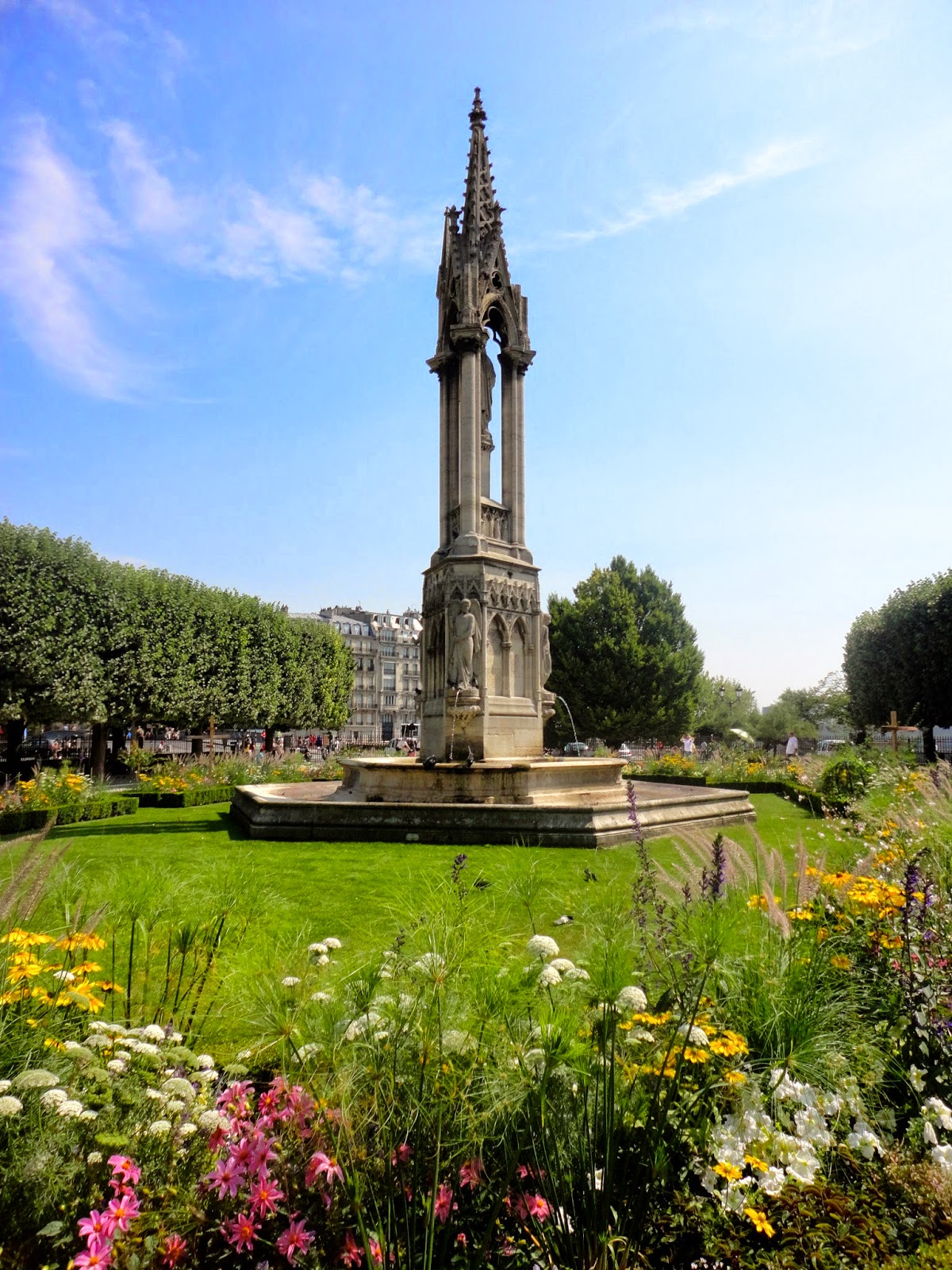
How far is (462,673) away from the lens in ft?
43.7

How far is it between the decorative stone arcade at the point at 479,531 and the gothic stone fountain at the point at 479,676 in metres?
0.03

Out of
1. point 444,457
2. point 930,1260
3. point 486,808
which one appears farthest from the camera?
point 444,457

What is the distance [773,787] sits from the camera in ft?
70.3

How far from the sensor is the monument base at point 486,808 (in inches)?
406

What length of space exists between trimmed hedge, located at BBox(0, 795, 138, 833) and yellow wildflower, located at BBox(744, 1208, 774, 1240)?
1158 cm

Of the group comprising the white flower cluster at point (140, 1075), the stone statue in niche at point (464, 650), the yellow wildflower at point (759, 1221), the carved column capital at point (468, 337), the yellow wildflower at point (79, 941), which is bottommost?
the yellow wildflower at point (759, 1221)

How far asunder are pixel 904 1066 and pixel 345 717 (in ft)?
149

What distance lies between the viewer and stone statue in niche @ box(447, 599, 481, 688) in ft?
43.7

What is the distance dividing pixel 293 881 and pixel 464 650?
246 inches

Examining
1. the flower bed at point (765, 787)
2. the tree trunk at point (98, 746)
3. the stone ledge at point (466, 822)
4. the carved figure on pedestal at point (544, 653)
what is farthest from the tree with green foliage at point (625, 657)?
the stone ledge at point (466, 822)

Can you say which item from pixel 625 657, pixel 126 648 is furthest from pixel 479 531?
pixel 625 657

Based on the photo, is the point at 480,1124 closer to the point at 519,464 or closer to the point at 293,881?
the point at 293,881

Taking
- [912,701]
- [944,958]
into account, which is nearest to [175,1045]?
[944,958]

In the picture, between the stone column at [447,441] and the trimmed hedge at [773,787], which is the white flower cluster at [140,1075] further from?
the trimmed hedge at [773,787]
